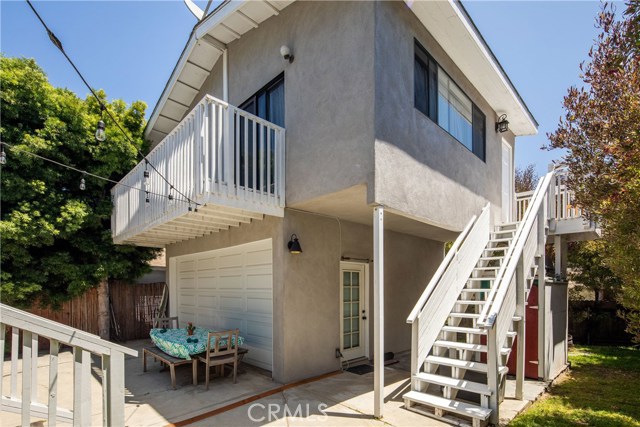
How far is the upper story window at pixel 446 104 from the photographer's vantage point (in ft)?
21.5

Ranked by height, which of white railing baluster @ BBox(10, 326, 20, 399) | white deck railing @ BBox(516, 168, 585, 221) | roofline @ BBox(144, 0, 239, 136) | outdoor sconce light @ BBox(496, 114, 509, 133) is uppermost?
roofline @ BBox(144, 0, 239, 136)

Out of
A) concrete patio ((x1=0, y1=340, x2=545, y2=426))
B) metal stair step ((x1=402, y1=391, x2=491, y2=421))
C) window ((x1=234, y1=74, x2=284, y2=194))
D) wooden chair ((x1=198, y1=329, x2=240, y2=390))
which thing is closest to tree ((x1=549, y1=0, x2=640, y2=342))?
metal stair step ((x1=402, y1=391, x2=491, y2=421))

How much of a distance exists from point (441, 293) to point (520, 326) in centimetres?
125

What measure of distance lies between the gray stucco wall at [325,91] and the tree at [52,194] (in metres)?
5.85

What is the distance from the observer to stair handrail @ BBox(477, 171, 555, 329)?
A: 4.85 meters

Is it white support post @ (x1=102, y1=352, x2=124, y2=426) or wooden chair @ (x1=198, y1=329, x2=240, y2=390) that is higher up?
white support post @ (x1=102, y1=352, x2=124, y2=426)

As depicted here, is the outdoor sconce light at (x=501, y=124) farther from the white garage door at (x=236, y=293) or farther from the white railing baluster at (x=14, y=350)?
the white railing baluster at (x=14, y=350)

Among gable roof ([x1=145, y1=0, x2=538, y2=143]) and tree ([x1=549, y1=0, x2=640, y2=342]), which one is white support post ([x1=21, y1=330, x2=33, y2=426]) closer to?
tree ([x1=549, y1=0, x2=640, y2=342])

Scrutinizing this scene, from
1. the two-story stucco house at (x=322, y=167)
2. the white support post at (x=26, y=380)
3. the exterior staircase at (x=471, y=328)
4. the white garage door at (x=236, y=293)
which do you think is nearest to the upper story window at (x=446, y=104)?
the two-story stucco house at (x=322, y=167)

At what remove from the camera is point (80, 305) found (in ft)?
34.3

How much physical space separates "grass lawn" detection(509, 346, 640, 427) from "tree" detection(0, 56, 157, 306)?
1025 centimetres

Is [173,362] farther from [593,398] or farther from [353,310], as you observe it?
[593,398]

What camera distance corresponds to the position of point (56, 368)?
10.1ft

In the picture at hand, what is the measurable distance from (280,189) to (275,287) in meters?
1.81
